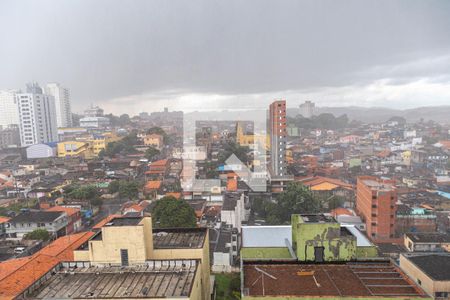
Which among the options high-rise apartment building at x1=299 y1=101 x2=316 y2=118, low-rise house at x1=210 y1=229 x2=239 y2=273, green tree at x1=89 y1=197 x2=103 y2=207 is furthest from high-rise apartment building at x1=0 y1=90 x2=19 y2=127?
low-rise house at x1=210 y1=229 x2=239 y2=273

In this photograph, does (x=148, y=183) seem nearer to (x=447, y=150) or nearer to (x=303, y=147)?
(x=303, y=147)

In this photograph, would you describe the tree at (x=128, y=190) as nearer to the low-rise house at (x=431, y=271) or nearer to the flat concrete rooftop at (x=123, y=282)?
the flat concrete rooftop at (x=123, y=282)

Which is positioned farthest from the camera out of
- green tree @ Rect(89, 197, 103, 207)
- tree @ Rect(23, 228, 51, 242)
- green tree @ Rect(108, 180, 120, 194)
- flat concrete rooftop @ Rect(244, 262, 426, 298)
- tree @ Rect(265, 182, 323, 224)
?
green tree @ Rect(108, 180, 120, 194)

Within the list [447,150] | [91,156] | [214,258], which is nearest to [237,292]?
[214,258]

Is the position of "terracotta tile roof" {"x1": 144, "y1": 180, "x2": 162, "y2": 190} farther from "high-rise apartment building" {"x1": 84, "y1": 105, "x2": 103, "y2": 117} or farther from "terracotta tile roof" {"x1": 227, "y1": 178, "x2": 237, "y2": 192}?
"high-rise apartment building" {"x1": 84, "y1": 105, "x2": 103, "y2": 117}

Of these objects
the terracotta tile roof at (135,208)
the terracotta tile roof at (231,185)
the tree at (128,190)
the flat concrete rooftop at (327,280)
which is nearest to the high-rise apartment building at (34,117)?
the tree at (128,190)

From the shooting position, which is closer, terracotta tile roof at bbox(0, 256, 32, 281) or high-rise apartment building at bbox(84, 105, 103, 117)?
terracotta tile roof at bbox(0, 256, 32, 281)
